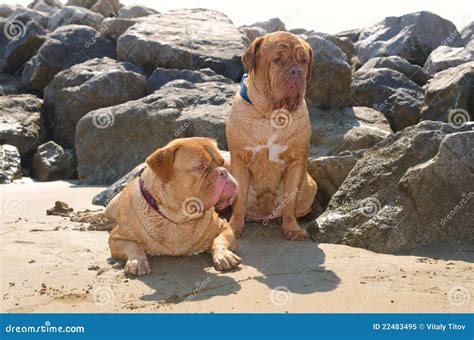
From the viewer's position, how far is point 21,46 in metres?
20.3

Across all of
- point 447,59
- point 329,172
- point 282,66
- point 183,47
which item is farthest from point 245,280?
point 447,59

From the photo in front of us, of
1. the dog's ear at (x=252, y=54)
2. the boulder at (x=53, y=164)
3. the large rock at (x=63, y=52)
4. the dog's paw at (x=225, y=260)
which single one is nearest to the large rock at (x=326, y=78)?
the dog's ear at (x=252, y=54)

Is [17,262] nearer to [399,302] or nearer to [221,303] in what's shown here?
[221,303]

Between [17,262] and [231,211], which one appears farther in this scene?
[231,211]

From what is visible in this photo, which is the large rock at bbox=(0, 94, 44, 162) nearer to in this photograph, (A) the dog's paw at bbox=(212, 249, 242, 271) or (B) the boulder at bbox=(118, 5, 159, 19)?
(A) the dog's paw at bbox=(212, 249, 242, 271)

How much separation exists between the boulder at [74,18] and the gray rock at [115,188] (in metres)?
15.7

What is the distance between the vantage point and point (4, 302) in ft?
15.7

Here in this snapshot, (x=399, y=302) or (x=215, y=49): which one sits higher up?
(x=399, y=302)

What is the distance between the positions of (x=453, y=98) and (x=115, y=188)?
7.45 meters

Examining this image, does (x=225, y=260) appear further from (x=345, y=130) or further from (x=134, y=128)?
(x=134, y=128)

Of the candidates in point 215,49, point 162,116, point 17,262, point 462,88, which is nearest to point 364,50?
point 215,49

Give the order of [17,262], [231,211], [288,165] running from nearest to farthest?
[17,262], [288,165], [231,211]

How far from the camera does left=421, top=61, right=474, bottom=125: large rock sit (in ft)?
40.7

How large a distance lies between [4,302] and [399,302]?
3.06 metres
